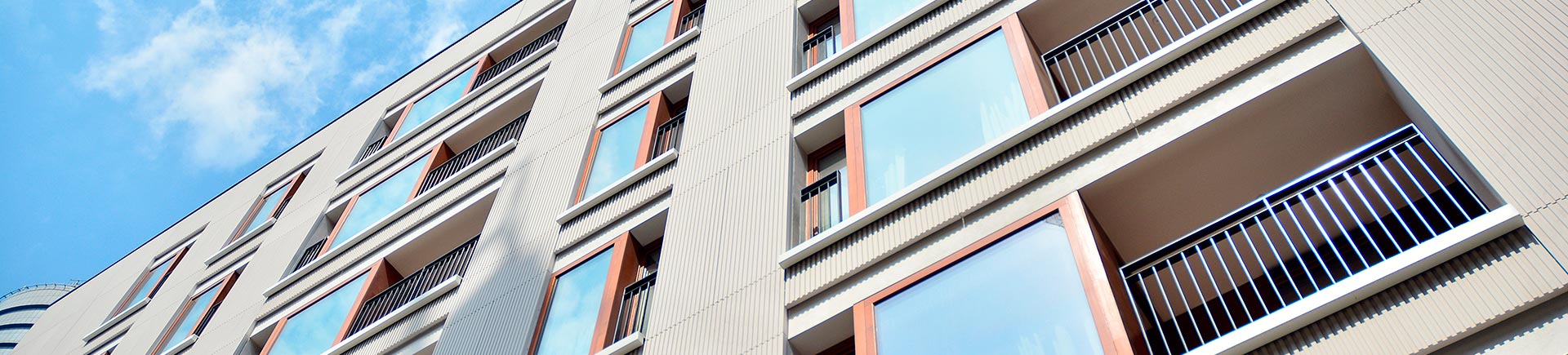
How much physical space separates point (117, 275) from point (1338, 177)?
35.7 metres

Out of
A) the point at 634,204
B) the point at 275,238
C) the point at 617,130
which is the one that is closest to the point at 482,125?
the point at 275,238

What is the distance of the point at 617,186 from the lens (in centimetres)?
1617

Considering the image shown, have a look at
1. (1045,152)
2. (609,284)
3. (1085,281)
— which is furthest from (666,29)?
(1085,281)

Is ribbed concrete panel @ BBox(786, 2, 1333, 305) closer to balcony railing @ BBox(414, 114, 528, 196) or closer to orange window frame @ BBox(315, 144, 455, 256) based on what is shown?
balcony railing @ BBox(414, 114, 528, 196)

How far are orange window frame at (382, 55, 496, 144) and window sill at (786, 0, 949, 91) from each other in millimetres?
13256

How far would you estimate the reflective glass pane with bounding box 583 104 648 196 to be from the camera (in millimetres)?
17219

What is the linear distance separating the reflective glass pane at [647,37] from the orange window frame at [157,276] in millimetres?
16951

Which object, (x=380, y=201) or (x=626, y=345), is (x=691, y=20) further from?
(x=626, y=345)

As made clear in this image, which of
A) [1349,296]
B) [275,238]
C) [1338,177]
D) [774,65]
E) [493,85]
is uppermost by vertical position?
[493,85]

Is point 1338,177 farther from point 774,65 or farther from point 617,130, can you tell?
point 617,130

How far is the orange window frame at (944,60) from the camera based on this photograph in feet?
39.6

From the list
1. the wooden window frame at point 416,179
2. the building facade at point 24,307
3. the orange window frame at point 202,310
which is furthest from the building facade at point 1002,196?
the building facade at point 24,307

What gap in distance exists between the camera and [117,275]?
34.8 m

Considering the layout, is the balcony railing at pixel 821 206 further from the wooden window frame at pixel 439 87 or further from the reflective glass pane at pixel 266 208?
the reflective glass pane at pixel 266 208
